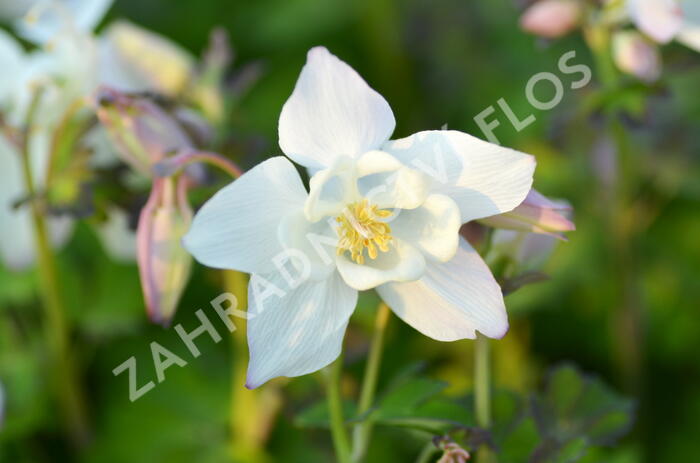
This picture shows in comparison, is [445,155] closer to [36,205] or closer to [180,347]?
[36,205]

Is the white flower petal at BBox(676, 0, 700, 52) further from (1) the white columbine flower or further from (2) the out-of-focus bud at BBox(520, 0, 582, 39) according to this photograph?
(1) the white columbine flower

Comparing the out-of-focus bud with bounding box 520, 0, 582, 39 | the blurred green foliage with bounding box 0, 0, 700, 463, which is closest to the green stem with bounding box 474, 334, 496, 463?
the blurred green foliage with bounding box 0, 0, 700, 463

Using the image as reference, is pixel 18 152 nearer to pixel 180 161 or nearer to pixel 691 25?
pixel 180 161

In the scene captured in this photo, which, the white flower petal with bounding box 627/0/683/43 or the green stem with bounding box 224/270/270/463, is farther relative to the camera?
the green stem with bounding box 224/270/270/463

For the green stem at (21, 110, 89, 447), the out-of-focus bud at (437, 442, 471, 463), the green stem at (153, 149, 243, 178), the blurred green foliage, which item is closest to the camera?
the out-of-focus bud at (437, 442, 471, 463)

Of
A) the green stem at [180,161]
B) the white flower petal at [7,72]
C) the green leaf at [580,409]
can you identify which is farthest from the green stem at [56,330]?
the green leaf at [580,409]
